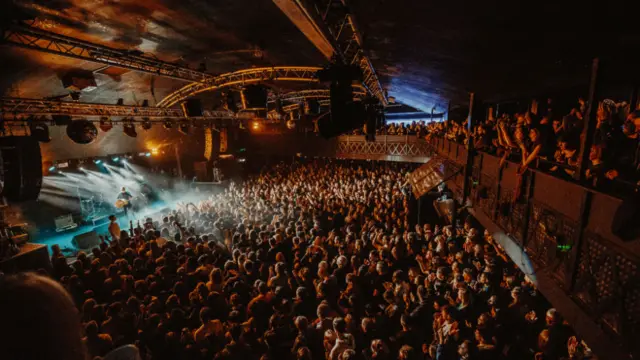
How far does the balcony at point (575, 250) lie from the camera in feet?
6.82

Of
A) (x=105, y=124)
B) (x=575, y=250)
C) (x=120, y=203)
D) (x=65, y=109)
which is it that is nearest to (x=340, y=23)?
(x=575, y=250)

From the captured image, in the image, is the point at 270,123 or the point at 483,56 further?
the point at 270,123

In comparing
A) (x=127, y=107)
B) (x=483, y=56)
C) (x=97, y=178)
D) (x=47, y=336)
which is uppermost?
(x=483, y=56)

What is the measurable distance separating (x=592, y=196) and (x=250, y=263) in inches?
203

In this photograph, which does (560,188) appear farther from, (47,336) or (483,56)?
(47,336)

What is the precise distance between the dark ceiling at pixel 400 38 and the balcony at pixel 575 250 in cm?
179

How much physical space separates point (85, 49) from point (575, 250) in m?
7.82

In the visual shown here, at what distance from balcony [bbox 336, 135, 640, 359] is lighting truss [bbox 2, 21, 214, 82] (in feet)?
22.4

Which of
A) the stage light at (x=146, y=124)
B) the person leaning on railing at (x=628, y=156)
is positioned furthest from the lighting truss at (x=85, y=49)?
the person leaning on railing at (x=628, y=156)

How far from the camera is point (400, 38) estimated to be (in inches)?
197

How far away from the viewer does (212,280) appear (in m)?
4.87

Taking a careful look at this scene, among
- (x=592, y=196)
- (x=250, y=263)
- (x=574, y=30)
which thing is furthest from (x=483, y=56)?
(x=250, y=263)

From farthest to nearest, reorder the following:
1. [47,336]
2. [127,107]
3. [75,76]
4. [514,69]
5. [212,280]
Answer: [127,107]
[75,76]
[514,69]
[212,280]
[47,336]

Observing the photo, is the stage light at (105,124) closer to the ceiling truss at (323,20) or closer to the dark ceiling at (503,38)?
the ceiling truss at (323,20)
